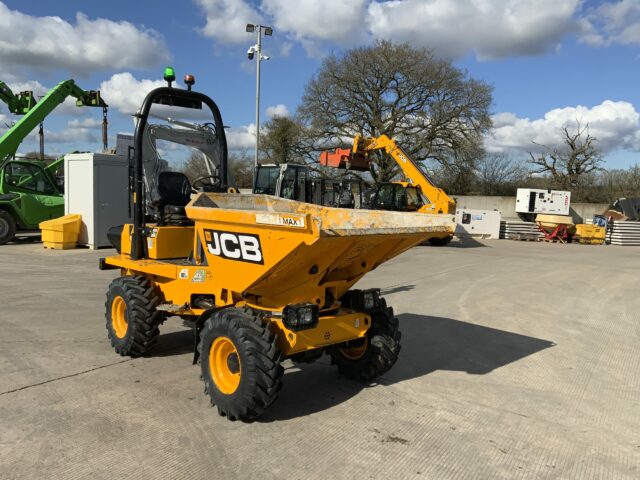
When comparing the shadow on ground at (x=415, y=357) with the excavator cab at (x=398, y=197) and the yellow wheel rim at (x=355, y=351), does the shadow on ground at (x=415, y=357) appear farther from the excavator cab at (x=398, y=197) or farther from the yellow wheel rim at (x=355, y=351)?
the excavator cab at (x=398, y=197)

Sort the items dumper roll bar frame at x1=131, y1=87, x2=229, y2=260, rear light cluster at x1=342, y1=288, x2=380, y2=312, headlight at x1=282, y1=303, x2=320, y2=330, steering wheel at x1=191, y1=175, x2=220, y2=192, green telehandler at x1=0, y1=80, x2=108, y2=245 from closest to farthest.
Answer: headlight at x1=282, y1=303, x2=320, y2=330
rear light cluster at x1=342, y1=288, x2=380, y2=312
dumper roll bar frame at x1=131, y1=87, x2=229, y2=260
steering wheel at x1=191, y1=175, x2=220, y2=192
green telehandler at x1=0, y1=80, x2=108, y2=245

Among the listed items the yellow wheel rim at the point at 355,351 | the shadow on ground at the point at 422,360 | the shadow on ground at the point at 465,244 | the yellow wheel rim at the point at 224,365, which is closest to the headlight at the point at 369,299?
the yellow wheel rim at the point at 355,351

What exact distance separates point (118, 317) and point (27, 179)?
13.6 metres

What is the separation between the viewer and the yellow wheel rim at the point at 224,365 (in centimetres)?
401

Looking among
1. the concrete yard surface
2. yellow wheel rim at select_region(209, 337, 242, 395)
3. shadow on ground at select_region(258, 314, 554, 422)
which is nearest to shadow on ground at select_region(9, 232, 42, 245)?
the concrete yard surface

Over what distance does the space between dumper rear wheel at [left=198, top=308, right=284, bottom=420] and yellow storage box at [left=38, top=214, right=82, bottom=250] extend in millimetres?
11611

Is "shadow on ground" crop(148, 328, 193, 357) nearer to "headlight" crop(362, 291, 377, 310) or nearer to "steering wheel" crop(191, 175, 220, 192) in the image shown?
"steering wheel" crop(191, 175, 220, 192)

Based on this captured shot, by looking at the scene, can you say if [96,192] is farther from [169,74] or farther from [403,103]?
[403,103]

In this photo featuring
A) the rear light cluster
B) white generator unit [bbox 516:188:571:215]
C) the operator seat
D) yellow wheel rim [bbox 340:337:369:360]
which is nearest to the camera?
the rear light cluster

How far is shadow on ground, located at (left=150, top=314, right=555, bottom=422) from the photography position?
4.37 metres

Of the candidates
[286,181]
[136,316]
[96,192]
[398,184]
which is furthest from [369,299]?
[398,184]

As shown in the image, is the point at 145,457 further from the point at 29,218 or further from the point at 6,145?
the point at 6,145

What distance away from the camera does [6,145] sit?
1677 cm

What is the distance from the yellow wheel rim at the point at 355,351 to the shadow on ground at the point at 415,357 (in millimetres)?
240
